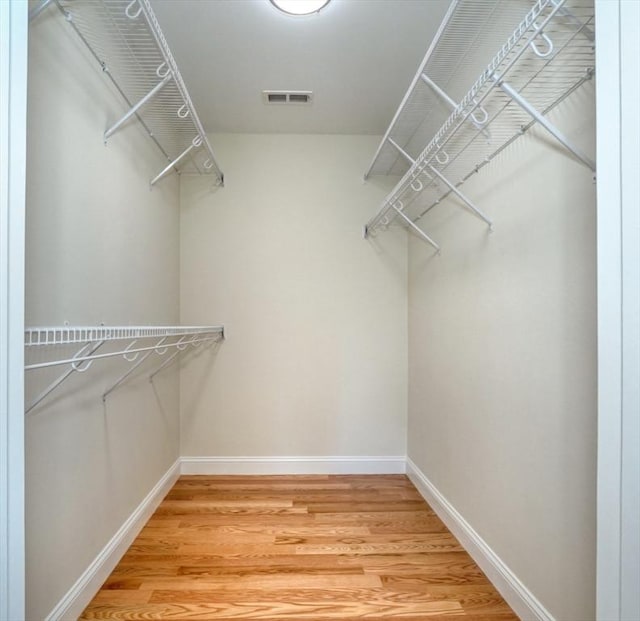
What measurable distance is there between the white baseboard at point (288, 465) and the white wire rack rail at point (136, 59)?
1.94 metres

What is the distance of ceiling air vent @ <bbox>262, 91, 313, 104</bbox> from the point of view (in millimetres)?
2131

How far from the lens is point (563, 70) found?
109 centimetres

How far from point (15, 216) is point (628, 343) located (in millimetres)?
1478

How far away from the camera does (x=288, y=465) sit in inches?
100

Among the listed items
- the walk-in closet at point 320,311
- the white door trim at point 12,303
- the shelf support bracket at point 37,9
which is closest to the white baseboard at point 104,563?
the walk-in closet at point 320,311

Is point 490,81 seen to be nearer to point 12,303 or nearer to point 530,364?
point 530,364

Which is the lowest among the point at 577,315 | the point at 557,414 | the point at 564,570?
the point at 564,570

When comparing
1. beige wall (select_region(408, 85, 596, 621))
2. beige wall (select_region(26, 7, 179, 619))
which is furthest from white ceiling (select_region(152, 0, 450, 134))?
beige wall (select_region(408, 85, 596, 621))

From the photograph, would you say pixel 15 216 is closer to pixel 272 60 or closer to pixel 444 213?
pixel 272 60

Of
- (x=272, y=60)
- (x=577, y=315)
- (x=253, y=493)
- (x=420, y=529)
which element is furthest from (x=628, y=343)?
(x=253, y=493)

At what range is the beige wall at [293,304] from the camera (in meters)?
2.55

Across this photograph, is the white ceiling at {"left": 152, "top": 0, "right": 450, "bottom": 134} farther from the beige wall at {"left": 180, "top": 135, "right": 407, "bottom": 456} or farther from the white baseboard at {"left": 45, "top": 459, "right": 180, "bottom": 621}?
the white baseboard at {"left": 45, "top": 459, "right": 180, "bottom": 621}

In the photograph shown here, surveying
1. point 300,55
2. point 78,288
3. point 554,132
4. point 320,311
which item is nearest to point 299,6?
point 300,55

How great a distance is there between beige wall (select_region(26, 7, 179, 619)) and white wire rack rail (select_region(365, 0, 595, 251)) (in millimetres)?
1336
